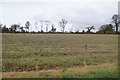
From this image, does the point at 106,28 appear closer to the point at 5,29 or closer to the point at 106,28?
the point at 106,28

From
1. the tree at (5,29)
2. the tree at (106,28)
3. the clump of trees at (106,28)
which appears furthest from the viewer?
the tree at (106,28)

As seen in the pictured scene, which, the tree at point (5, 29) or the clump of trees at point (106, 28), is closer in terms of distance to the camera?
the tree at point (5, 29)

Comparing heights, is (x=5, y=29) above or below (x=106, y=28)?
below

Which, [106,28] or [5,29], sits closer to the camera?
[5,29]

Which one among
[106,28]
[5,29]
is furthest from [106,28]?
[5,29]

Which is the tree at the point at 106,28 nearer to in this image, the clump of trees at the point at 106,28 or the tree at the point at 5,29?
the clump of trees at the point at 106,28

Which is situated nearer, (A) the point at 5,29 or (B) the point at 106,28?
(A) the point at 5,29

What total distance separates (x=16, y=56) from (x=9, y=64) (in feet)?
13.7

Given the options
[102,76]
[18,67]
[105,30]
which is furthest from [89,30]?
[102,76]

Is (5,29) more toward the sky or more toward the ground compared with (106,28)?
more toward the ground

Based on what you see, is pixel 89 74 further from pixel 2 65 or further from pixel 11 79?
pixel 2 65

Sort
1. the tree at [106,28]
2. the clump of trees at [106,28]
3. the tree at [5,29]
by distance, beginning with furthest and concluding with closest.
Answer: the tree at [106,28] < the clump of trees at [106,28] < the tree at [5,29]

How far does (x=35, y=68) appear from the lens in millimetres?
16812

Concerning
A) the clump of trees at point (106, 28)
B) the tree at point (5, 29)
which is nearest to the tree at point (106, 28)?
the clump of trees at point (106, 28)
